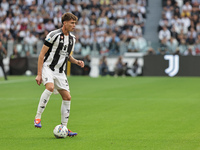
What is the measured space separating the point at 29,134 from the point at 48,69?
3.94ft

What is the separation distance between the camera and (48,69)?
334 inches

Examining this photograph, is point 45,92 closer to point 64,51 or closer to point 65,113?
point 65,113

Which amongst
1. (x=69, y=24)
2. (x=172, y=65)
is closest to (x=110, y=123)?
(x=69, y=24)

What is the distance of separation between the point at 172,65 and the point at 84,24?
25.6 ft

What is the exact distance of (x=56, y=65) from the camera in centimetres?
851

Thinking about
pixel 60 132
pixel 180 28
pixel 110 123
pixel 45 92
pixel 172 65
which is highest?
pixel 45 92

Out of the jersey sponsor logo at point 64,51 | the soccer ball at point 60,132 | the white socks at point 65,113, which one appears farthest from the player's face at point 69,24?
the soccer ball at point 60,132

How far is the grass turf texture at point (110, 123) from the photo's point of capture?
7.57 metres

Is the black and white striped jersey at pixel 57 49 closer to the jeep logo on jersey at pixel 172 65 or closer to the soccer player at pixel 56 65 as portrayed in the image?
the soccer player at pixel 56 65

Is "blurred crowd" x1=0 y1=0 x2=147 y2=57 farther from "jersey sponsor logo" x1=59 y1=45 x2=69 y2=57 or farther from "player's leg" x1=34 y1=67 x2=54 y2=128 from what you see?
"player's leg" x1=34 y1=67 x2=54 y2=128

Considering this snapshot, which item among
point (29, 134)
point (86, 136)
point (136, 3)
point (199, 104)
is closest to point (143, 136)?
point (86, 136)

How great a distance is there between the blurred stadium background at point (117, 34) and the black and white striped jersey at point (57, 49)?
76.8 ft

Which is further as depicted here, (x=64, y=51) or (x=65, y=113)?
(x=64, y=51)

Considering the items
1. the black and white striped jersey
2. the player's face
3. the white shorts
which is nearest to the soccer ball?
the white shorts
